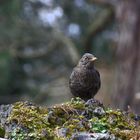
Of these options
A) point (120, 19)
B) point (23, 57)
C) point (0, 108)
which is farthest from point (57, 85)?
point (0, 108)

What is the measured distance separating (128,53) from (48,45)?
24.9 feet

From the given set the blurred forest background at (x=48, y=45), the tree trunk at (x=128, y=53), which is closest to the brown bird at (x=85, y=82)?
the tree trunk at (x=128, y=53)

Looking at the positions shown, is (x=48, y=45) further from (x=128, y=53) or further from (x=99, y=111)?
(x=99, y=111)

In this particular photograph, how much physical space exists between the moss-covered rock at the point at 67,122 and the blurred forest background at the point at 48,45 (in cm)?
1304

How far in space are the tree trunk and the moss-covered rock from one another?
8.77m

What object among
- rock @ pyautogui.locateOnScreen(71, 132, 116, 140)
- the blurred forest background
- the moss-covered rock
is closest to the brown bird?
the moss-covered rock

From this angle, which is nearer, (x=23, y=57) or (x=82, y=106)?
(x=82, y=106)

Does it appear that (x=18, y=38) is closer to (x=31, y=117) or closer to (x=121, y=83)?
(x=121, y=83)

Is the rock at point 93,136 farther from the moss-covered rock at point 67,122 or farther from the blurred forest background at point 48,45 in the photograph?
the blurred forest background at point 48,45

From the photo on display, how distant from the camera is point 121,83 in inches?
555

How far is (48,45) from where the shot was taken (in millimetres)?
21531

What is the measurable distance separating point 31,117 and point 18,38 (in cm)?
1694

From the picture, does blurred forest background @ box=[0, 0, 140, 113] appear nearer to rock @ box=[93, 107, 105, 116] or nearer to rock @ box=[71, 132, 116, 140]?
rock @ box=[93, 107, 105, 116]

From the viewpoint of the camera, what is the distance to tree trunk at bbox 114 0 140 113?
1390cm
